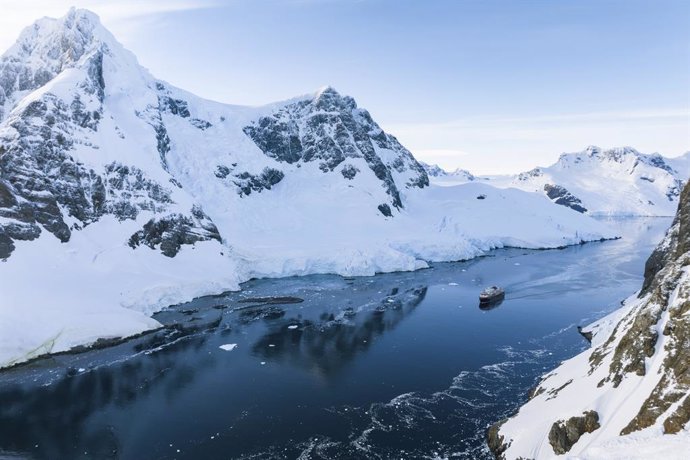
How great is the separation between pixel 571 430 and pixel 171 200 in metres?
71.5

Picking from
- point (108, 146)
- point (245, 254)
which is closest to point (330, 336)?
point (245, 254)

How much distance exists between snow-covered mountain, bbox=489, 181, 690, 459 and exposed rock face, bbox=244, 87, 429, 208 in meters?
105

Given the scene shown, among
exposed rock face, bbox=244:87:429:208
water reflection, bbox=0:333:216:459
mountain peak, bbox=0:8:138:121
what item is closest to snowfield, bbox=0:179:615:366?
water reflection, bbox=0:333:216:459

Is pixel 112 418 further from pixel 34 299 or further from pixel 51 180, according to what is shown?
pixel 51 180

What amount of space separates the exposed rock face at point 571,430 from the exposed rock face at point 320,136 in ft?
359

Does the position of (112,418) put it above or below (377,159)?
below

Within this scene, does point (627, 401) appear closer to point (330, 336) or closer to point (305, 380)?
point (305, 380)

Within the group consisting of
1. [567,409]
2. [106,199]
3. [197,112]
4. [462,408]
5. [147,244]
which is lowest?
[462,408]

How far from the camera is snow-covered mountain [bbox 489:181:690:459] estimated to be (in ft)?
65.0

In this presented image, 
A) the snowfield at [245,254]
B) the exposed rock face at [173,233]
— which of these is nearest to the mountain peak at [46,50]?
the exposed rock face at [173,233]

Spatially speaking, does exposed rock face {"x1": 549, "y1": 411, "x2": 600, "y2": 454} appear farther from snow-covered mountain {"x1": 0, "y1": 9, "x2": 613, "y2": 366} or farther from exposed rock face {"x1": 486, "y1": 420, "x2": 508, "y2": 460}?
snow-covered mountain {"x1": 0, "y1": 9, "x2": 613, "y2": 366}

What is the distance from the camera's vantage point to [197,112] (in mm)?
132500

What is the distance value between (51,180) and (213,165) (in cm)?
4926

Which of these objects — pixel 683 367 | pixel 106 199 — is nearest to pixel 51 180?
pixel 106 199
